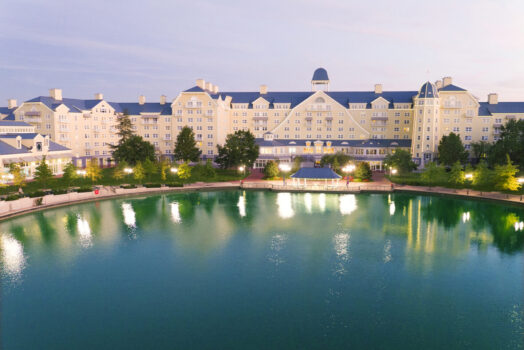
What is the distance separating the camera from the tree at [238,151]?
6575cm

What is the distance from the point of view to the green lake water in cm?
1691

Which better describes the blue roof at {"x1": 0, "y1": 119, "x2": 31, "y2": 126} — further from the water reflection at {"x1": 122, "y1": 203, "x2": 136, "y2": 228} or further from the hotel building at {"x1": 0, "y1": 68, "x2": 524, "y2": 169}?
the water reflection at {"x1": 122, "y1": 203, "x2": 136, "y2": 228}

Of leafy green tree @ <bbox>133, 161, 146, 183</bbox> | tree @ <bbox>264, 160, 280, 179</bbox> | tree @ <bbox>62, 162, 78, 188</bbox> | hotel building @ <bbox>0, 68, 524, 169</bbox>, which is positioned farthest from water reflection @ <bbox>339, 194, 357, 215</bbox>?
tree @ <bbox>62, 162, 78, 188</bbox>

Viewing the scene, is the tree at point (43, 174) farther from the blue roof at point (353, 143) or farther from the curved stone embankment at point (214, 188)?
the blue roof at point (353, 143)

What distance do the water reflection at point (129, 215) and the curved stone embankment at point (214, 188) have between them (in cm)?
584

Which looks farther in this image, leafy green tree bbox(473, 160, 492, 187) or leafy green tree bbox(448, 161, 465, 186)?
leafy green tree bbox(448, 161, 465, 186)

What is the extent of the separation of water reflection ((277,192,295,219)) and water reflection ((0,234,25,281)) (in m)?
23.3

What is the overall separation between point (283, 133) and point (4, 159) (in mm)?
52682

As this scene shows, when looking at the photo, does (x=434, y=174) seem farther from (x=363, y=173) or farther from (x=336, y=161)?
(x=336, y=161)

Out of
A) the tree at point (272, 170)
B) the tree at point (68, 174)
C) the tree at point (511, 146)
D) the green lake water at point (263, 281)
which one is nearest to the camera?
the green lake water at point (263, 281)

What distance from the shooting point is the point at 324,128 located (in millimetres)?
81625

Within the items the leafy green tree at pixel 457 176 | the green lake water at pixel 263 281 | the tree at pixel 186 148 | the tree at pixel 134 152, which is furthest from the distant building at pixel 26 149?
the leafy green tree at pixel 457 176

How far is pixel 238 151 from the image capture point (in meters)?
65.4

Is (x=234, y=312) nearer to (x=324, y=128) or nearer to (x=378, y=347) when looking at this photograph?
(x=378, y=347)
